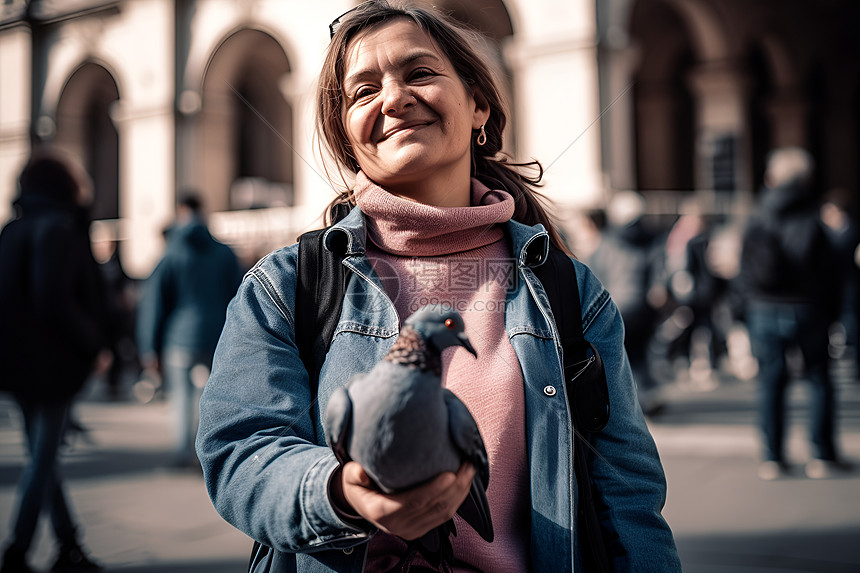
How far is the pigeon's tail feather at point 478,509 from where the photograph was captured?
1.26m

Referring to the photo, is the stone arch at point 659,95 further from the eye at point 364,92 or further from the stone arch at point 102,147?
the eye at point 364,92

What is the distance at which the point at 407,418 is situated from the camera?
105 centimetres

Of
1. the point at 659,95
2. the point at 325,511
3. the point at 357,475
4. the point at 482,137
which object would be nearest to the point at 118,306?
the point at 482,137

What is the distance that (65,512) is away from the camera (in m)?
3.99

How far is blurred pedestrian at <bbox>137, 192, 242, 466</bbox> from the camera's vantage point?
5.98 m

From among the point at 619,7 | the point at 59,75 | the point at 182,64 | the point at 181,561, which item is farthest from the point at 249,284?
the point at 59,75

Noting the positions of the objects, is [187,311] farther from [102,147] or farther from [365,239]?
[102,147]

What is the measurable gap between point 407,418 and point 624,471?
0.70 metres

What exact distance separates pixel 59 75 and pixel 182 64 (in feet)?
10.8

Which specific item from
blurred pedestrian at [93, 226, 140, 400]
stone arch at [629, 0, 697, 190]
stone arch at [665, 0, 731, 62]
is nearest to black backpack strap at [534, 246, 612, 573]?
blurred pedestrian at [93, 226, 140, 400]

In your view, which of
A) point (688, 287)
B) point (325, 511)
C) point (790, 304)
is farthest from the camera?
point (688, 287)

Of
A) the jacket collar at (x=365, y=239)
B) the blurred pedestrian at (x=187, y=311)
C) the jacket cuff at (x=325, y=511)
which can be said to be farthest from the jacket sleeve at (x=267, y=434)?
the blurred pedestrian at (x=187, y=311)

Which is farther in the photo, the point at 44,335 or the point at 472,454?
the point at 44,335

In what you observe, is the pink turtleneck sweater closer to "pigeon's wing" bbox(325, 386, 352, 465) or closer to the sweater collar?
the sweater collar
